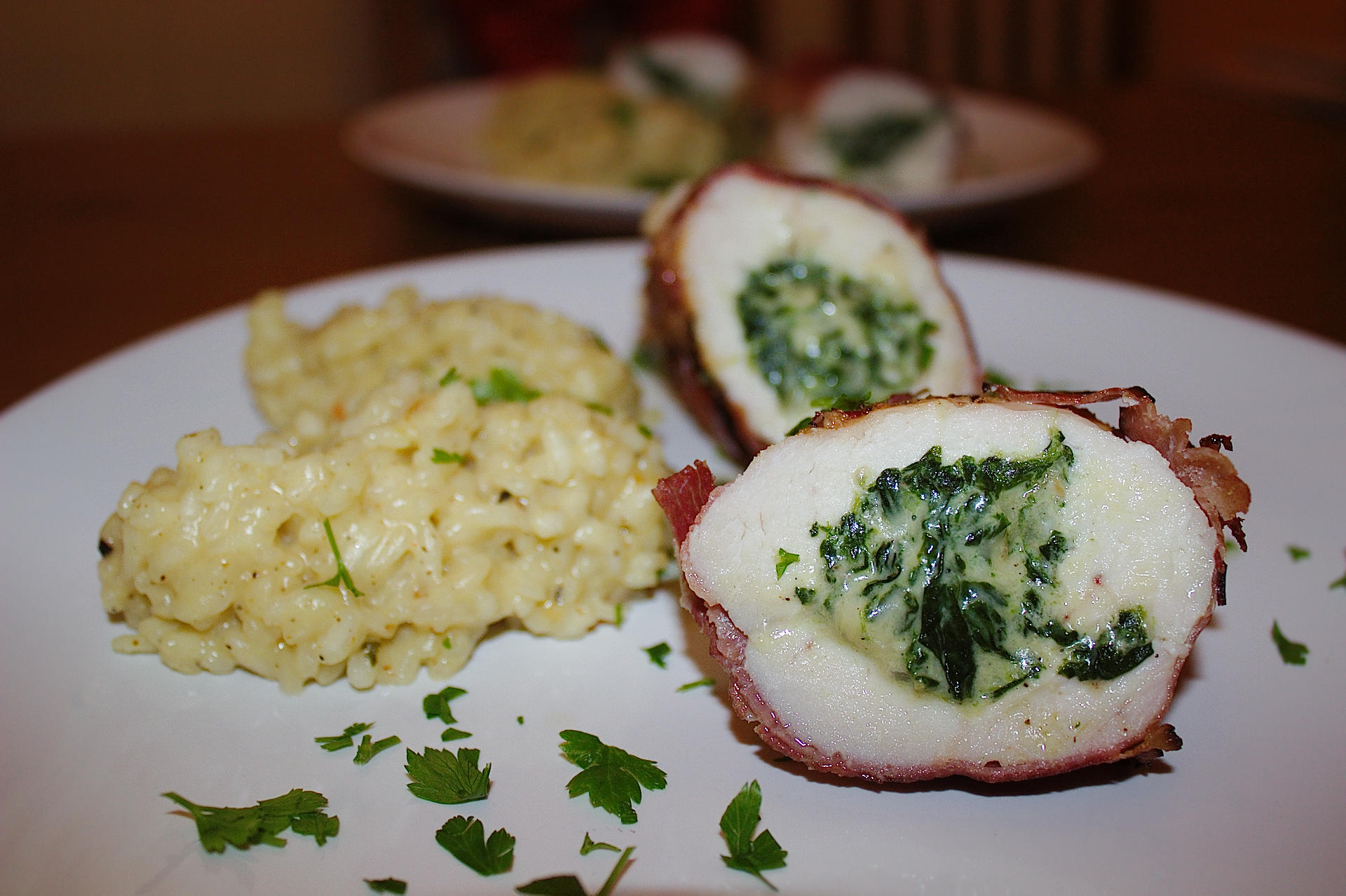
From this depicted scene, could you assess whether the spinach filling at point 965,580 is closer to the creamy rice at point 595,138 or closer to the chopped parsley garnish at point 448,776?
the chopped parsley garnish at point 448,776

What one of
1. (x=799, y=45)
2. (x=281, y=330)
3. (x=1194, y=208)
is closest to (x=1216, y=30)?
(x=799, y=45)

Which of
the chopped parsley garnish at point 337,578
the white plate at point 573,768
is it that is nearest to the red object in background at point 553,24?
the white plate at point 573,768

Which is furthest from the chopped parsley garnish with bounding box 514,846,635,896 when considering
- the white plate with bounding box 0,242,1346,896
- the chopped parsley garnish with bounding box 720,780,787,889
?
the chopped parsley garnish with bounding box 720,780,787,889

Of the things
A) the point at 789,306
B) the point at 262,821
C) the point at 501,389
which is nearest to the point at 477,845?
the point at 262,821

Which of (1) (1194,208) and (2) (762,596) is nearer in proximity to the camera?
(2) (762,596)

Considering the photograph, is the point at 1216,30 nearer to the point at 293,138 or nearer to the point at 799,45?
the point at 799,45

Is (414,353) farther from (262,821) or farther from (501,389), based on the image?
(262,821)

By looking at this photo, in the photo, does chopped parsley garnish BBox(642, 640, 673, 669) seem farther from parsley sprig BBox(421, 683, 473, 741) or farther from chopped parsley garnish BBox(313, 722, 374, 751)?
chopped parsley garnish BBox(313, 722, 374, 751)
